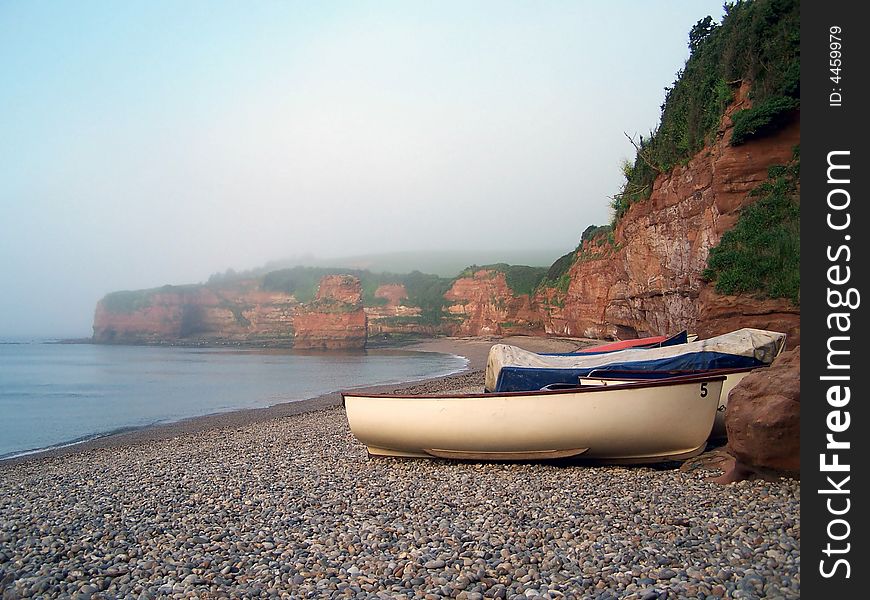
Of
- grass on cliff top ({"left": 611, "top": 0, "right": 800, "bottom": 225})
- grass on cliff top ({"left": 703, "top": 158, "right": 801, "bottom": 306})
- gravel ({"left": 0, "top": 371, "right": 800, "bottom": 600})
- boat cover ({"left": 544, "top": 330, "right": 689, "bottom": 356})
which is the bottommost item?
gravel ({"left": 0, "top": 371, "right": 800, "bottom": 600})

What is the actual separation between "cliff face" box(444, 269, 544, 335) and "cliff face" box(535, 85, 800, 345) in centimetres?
3247

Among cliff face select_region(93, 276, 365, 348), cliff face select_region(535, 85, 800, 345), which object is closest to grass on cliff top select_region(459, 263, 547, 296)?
cliff face select_region(535, 85, 800, 345)

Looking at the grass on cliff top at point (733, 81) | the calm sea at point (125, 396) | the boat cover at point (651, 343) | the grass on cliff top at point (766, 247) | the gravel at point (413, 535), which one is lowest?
the calm sea at point (125, 396)

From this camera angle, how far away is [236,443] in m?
13.5

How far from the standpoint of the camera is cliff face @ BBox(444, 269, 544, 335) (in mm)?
74500

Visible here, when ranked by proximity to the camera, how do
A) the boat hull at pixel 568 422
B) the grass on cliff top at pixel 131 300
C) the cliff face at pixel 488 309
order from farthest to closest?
the grass on cliff top at pixel 131 300 < the cliff face at pixel 488 309 < the boat hull at pixel 568 422

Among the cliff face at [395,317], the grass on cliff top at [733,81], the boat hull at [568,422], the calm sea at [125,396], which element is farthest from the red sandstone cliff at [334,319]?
the boat hull at [568,422]

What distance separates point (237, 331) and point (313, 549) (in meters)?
130

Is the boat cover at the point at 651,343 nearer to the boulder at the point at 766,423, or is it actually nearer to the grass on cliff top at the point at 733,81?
the grass on cliff top at the point at 733,81

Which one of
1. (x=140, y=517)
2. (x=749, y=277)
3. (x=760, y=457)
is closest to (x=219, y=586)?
(x=140, y=517)

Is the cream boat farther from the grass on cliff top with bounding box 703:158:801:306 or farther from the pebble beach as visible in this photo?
the grass on cliff top with bounding box 703:158:801:306

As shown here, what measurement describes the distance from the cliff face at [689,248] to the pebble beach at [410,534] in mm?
7266

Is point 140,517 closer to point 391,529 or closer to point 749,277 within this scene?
point 391,529

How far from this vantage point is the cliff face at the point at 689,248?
566 inches
